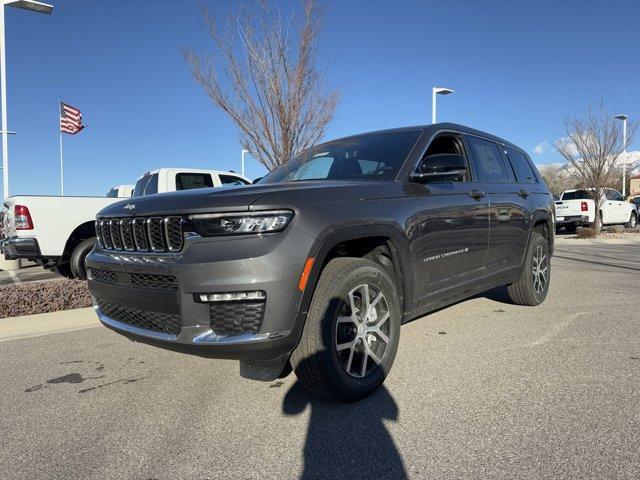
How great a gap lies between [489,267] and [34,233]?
6504 mm

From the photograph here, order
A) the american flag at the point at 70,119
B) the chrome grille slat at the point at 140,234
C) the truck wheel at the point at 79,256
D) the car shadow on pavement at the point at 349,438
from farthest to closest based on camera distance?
1. the american flag at the point at 70,119
2. the truck wheel at the point at 79,256
3. the chrome grille slat at the point at 140,234
4. the car shadow on pavement at the point at 349,438

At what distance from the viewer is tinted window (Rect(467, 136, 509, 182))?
4.59 meters

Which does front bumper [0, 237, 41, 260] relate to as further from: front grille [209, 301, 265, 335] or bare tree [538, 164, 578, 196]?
bare tree [538, 164, 578, 196]

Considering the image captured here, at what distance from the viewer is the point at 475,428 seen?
2.64 meters

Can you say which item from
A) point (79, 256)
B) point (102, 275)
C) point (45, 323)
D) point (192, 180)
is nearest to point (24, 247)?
point (79, 256)

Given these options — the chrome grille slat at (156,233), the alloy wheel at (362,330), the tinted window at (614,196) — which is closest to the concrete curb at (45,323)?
the chrome grille slat at (156,233)

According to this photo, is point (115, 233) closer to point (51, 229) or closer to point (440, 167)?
point (440, 167)

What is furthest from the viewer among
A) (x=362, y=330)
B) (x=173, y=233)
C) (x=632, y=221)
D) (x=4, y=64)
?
(x=632, y=221)

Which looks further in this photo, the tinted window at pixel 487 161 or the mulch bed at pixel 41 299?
the mulch bed at pixel 41 299

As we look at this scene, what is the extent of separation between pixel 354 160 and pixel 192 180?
6558 millimetres

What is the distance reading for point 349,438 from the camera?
8.43 ft

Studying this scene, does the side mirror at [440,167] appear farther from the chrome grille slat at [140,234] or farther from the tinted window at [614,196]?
the tinted window at [614,196]

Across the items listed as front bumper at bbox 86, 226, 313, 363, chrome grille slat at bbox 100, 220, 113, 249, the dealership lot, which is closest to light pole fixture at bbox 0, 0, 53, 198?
the dealership lot

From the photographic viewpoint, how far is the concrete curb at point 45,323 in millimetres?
4984
